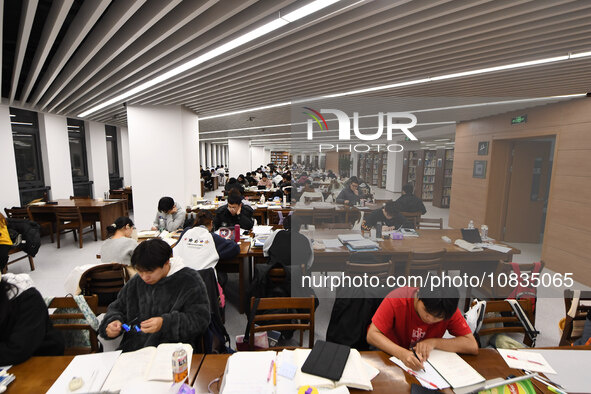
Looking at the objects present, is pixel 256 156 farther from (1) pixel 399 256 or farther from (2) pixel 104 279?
(2) pixel 104 279

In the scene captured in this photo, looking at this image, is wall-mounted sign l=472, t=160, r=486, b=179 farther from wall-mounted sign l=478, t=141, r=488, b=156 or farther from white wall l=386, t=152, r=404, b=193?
white wall l=386, t=152, r=404, b=193

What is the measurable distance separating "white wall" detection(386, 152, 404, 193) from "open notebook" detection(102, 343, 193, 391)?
216cm

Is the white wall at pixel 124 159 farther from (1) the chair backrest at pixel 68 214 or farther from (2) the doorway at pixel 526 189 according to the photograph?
(2) the doorway at pixel 526 189

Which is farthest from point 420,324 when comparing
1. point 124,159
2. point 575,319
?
point 124,159

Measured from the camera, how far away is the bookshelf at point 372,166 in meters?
2.58

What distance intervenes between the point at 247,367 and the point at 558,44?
408cm

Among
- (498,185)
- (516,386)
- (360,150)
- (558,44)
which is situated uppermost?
(558,44)

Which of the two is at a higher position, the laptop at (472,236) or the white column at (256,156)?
the white column at (256,156)

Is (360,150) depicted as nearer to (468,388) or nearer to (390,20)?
(390,20)

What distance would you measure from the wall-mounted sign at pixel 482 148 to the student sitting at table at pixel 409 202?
14.0ft

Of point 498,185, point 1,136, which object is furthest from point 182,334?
point 1,136

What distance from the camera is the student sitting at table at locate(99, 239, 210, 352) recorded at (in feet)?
6.08

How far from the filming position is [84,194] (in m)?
10.4

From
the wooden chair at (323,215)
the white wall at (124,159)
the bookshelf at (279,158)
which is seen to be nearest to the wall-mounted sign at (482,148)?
the wooden chair at (323,215)
